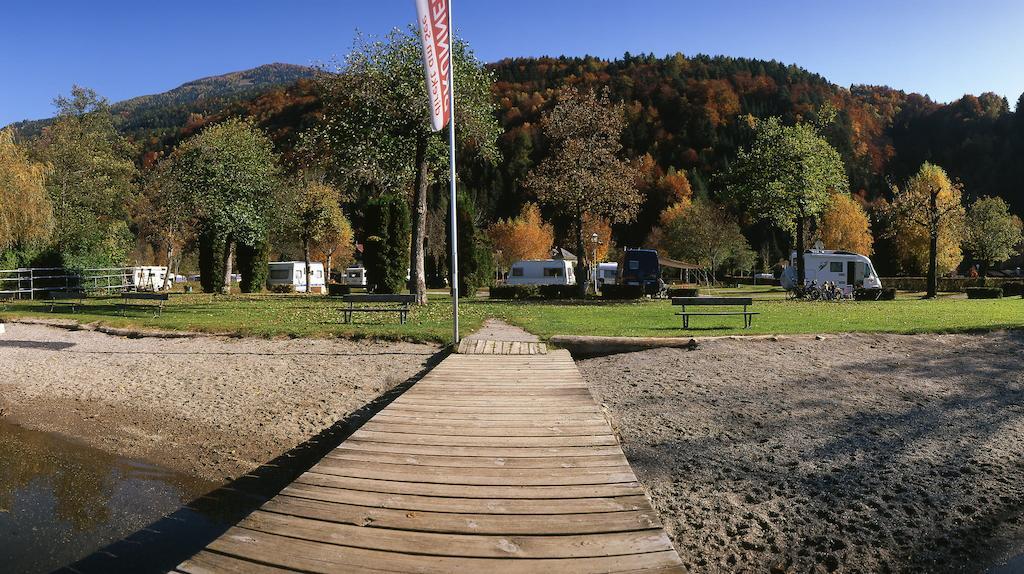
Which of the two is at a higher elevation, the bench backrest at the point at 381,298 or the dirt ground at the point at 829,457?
the bench backrest at the point at 381,298

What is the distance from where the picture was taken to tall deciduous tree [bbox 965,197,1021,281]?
51.4 m

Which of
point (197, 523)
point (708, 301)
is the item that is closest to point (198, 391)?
point (197, 523)

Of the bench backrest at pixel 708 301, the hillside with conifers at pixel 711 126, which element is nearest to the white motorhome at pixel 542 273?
the bench backrest at pixel 708 301

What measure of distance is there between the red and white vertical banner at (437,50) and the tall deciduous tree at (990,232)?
56.1 meters

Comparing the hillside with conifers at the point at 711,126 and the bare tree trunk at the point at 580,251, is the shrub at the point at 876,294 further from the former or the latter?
the hillside with conifers at the point at 711,126

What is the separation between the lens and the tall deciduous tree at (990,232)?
5144 cm

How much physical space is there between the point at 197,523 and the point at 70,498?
1561 millimetres

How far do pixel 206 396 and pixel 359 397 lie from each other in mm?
2252

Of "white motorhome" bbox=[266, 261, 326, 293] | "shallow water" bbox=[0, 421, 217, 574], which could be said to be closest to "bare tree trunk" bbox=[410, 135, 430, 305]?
"shallow water" bbox=[0, 421, 217, 574]

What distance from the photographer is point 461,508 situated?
10.4 feet

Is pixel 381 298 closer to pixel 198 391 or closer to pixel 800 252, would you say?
pixel 198 391

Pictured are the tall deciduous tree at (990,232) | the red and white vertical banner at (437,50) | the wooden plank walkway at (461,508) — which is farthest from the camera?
the tall deciduous tree at (990,232)

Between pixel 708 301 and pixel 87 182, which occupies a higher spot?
pixel 87 182

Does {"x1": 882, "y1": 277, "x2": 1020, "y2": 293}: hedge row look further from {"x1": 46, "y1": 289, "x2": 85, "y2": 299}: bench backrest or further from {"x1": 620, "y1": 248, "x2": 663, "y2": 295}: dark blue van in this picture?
{"x1": 46, "y1": 289, "x2": 85, "y2": 299}: bench backrest
